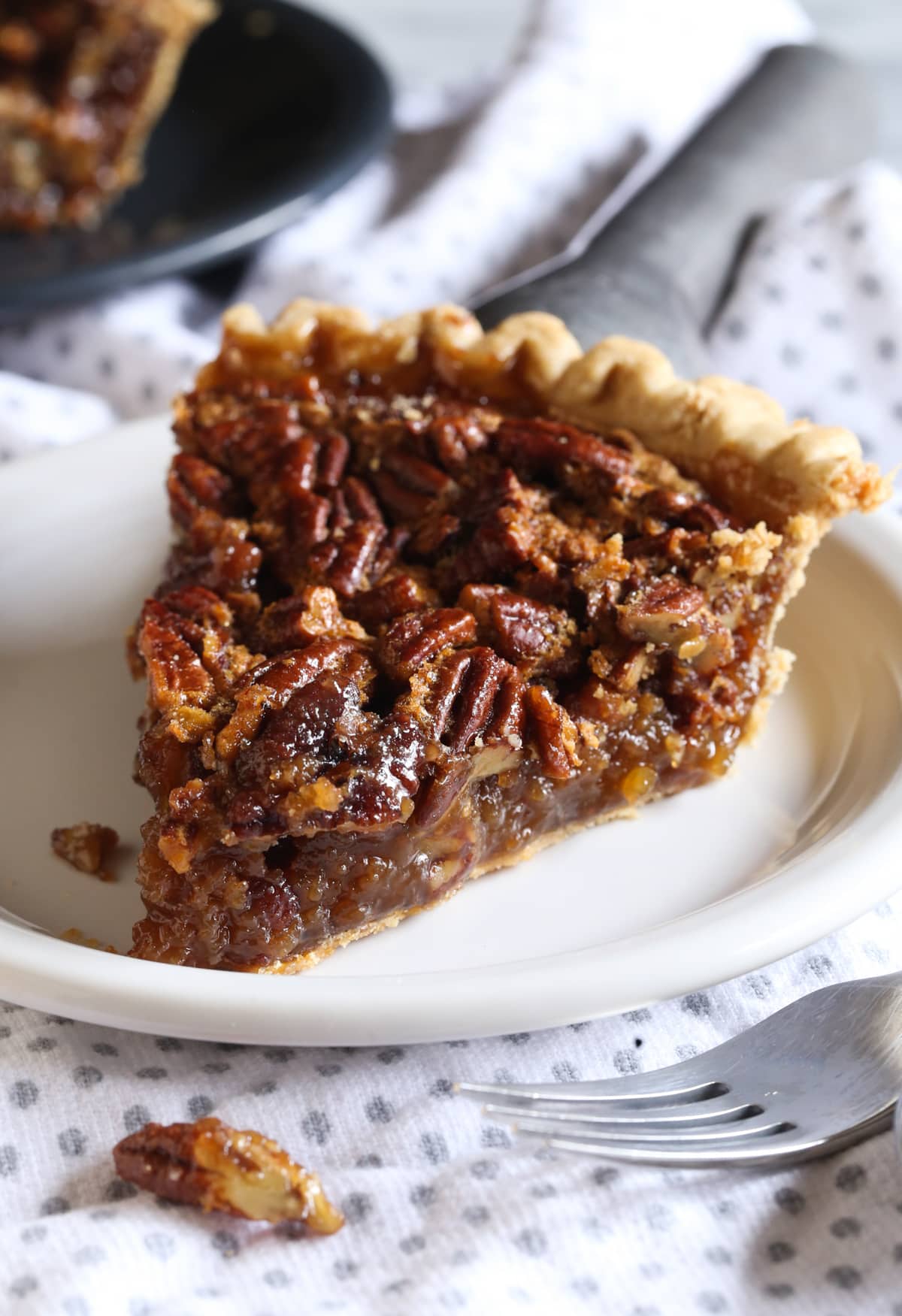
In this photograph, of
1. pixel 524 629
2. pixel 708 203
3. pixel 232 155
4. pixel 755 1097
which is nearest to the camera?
pixel 755 1097

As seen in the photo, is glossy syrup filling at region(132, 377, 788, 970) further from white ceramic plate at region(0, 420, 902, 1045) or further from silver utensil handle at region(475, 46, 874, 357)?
silver utensil handle at region(475, 46, 874, 357)

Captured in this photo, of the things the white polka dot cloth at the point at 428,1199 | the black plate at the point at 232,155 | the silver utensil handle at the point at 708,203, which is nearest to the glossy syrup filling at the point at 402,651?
the white polka dot cloth at the point at 428,1199

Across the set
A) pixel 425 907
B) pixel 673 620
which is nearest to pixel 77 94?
pixel 673 620

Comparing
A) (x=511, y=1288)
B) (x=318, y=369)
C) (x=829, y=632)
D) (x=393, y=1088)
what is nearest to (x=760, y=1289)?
(x=511, y=1288)

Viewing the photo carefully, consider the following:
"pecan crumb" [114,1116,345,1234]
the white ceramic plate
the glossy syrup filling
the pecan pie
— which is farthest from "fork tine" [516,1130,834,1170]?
the pecan pie

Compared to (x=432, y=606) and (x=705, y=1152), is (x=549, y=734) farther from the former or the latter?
(x=705, y=1152)

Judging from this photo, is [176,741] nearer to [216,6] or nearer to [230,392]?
[230,392]
